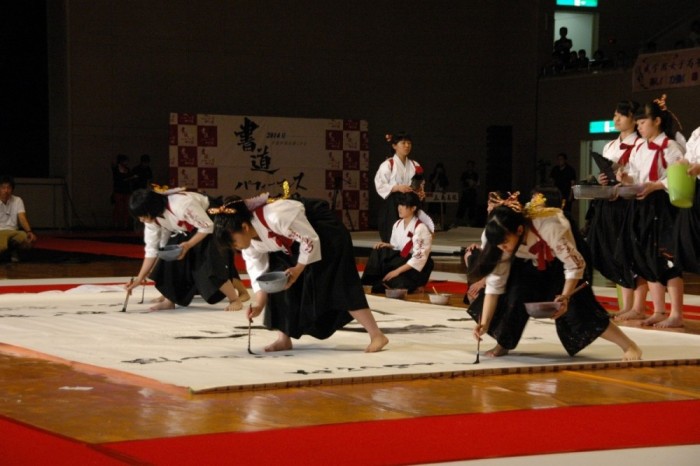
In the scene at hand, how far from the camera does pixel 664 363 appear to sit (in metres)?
4.43

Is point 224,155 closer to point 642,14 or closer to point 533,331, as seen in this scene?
point 642,14

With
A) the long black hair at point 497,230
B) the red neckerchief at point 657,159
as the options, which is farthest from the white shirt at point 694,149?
the long black hair at point 497,230

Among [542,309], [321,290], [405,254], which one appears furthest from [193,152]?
[542,309]

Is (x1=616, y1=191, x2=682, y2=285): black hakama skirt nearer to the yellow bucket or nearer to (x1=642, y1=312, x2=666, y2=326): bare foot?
(x1=642, y1=312, x2=666, y2=326): bare foot

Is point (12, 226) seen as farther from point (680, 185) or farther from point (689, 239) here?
point (680, 185)

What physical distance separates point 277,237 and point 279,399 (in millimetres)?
988

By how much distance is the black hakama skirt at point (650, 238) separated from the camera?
18.5 feet

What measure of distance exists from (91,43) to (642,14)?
8.18m

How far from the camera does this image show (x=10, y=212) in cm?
942

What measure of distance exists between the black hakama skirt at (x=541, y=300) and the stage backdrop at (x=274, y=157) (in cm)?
1039

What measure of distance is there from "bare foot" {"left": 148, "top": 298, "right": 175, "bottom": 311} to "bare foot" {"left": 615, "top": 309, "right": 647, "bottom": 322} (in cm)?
237

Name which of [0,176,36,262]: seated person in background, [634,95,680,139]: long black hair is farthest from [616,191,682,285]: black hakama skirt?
[0,176,36,262]: seated person in background

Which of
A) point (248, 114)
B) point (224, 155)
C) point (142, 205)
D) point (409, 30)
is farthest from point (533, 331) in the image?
point (409, 30)

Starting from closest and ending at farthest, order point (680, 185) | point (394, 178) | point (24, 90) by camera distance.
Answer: point (680, 185) → point (394, 178) → point (24, 90)
